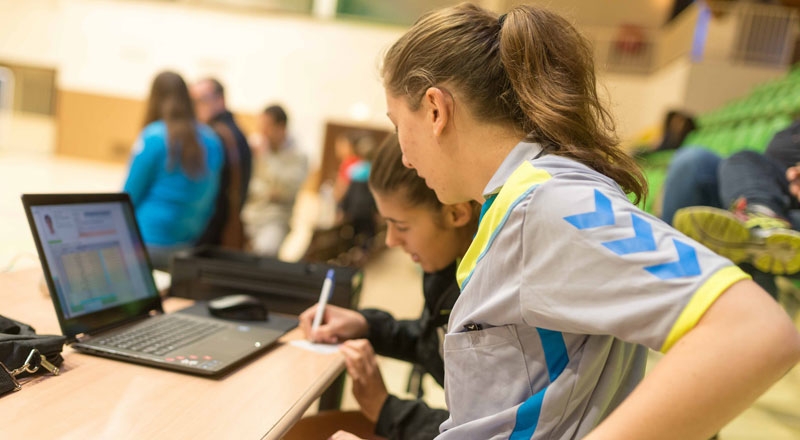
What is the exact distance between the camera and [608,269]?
0.72m

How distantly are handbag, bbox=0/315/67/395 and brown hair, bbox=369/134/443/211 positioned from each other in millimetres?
717

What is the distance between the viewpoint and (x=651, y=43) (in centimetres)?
1238

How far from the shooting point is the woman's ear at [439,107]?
3.11 ft

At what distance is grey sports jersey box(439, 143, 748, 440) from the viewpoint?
0.69 metres

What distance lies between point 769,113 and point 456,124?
3643 mm

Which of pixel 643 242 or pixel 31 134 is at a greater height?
pixel 643 242

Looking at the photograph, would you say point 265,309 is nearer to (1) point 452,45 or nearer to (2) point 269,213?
(1) point 452,45

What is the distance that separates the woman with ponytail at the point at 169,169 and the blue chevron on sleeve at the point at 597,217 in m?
2.48

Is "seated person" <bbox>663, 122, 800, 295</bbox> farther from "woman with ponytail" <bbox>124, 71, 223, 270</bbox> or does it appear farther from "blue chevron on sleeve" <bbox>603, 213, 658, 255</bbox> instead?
"woman with ponytail" <bbox>124, 71, 223, 270</bbox>

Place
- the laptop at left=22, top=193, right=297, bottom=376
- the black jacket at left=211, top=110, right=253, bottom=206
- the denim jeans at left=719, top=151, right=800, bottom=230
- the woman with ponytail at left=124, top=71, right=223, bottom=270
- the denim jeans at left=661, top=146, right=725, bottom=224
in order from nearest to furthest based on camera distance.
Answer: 1. the laptop at left=22, top=193, right=297, bottom=376
2. the denim jeans at left=719, top=151, right=800, bottom=230
3. the denim jeans at left=661, top=146, right=725, bottom=224
4. the woman with ponytail at left=124, top=71, right=223, bottom=270
5. the black jacket at left=211, top=110, right=253, bottom=206

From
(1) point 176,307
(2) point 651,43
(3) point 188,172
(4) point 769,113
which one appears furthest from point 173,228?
(2) point 651,43

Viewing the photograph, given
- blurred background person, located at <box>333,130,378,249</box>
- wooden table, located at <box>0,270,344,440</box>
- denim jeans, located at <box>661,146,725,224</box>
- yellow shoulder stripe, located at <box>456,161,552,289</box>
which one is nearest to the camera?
yellow shoulder stripe, located at <box>456,161,552,289</box>

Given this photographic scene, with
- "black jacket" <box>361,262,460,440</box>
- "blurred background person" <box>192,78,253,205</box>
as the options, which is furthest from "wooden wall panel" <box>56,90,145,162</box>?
"black jacket" <box>361,262,460,440</box>

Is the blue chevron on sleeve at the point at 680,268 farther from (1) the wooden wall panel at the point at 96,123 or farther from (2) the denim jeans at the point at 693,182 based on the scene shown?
(1) the wooden wall panel at the point at 96,123
